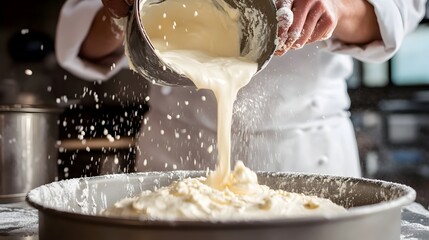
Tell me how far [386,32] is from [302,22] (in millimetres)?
404

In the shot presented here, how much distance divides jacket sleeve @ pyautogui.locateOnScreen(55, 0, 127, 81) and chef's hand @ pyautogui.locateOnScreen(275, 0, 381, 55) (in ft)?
2.05

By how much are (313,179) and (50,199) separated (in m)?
0.44

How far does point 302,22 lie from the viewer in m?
1.13

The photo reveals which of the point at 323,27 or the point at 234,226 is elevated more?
the point at 323,27

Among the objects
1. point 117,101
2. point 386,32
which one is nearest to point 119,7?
point 386,32

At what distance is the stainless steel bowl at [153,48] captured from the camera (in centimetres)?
91

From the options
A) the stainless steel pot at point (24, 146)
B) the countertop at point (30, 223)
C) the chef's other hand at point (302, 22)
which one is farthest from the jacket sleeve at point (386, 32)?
the stainless steel pot at point (24, 146)

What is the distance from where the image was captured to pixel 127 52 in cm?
97

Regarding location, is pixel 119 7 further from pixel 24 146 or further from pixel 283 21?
pixel 24 146

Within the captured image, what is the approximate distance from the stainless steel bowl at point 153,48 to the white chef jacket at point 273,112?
1.46ft

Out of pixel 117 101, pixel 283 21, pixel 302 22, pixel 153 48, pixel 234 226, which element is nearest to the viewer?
pixel 234 226

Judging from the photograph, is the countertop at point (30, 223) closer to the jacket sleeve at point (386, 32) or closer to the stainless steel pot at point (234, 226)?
the stainless steel pot at point (234, 226)

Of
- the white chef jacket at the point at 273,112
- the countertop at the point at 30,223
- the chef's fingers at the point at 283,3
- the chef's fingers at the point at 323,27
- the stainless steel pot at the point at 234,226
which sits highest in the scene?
the chef's fingers at the point at 283,3

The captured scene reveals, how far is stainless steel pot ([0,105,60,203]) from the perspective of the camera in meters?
1.59
